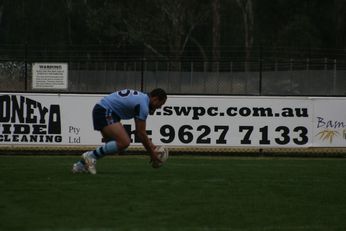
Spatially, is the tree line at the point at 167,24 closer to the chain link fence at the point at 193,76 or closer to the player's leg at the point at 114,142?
the chain link fence at the point at 193,76

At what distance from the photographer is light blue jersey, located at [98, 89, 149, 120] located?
1277 centimetres

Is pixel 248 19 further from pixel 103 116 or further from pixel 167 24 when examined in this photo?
pixel 103 116

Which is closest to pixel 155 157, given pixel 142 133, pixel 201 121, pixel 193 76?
pixel 142 133

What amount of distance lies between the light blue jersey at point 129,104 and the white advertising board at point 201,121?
668 centimetres

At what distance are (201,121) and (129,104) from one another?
7.07 metres

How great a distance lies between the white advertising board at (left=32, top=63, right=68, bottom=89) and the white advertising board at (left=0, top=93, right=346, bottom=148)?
80.5 inches

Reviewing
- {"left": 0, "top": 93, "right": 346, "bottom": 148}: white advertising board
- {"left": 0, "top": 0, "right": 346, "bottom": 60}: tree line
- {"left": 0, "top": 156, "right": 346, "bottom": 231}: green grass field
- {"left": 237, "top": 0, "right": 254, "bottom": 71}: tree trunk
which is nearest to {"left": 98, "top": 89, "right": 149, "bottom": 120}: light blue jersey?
{"left": 0, "top": 156, "right": 346, "bottom": 231}: green grass field

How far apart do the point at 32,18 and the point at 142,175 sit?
1714 inches

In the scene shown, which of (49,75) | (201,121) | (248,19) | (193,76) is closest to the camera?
(201,121)

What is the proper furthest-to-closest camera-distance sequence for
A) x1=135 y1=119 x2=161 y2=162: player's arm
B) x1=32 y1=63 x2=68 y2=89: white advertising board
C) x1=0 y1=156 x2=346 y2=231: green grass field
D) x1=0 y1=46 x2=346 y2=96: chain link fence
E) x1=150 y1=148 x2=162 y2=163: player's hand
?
x1=0 y1=46 x2=346 y2=96: chain link fence < x1=32 y1=63 x2=68 y2=89: white advertising board < x1=150 y1=148 x2=162 y2=163: player's hand < x1=135 y1=119 x2=161 y2=162: player's arm < x1=0 y1=156 x2=346 y2=231: green grass field

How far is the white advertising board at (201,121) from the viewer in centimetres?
1975

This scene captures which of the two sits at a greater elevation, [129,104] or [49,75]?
[49,75]

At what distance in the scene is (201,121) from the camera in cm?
1984

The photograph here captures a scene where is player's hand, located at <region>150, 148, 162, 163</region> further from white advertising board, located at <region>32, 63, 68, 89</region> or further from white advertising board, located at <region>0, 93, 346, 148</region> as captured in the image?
white advertising board, located at <region>32, 63, 68, 89</region>
